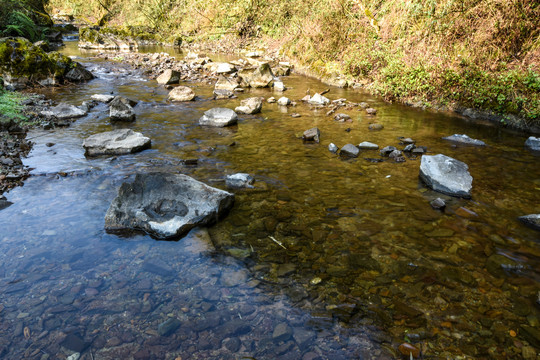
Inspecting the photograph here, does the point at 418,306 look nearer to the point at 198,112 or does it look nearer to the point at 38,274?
the point at 38,274

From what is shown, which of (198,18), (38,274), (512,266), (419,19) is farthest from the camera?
(198,18)

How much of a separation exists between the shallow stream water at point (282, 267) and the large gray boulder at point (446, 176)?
161 mm

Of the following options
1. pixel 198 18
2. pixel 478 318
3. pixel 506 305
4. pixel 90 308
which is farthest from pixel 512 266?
pixel 198 18

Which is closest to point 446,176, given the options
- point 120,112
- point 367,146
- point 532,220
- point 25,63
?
point 532,220

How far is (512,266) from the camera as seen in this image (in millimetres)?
3170

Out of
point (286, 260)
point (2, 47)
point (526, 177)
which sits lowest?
point (526, 177)

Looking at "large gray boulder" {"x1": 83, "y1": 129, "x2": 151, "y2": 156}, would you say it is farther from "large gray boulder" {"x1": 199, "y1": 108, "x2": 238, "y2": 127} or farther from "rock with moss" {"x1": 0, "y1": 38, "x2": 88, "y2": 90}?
"rock with moss" {"x1": 0, "y1": 38, "x2": 88, "y2": 90}

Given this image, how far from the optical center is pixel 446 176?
15.3 ft

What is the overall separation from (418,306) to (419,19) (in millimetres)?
9872

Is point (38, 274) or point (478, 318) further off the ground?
point (38, 274)

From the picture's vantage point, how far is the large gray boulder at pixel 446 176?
449 centimetres

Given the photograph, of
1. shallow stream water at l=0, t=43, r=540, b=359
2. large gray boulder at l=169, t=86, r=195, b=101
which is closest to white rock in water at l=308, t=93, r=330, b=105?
large gray boulder at l=169, t=86, r=195, b=101

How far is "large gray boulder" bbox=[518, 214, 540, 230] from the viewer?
12.4 feet

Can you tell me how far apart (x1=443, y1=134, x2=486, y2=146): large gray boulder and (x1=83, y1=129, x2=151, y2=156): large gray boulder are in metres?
6.07
